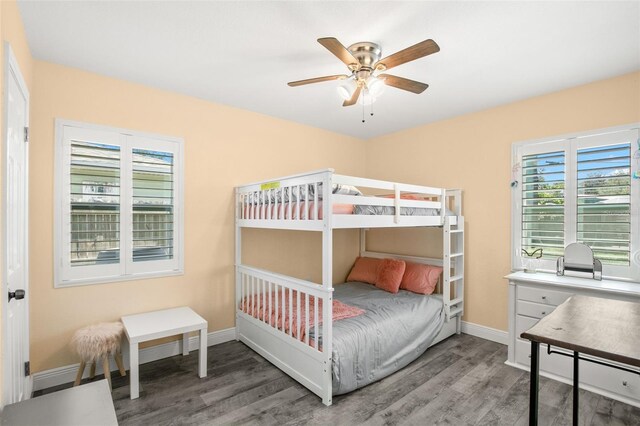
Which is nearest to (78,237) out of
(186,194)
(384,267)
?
(186,194)

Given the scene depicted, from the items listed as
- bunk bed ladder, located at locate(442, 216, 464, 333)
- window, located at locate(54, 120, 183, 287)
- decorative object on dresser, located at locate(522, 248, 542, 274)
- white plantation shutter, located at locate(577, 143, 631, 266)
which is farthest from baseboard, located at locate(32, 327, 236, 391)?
white plantation shutter, located at locate(577, 143, 631, 266)

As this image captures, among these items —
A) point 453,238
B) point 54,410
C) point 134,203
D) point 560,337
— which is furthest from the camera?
point 453,238

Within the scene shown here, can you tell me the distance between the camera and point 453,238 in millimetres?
3678

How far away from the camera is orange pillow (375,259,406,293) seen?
3623 millimetres

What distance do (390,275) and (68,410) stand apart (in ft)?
9.90

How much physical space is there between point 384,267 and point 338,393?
180 centimetres

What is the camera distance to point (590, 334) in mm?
1455

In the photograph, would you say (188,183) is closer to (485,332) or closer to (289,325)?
(289,325)

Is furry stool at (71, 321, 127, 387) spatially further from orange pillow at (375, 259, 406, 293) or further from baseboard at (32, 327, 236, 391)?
orange pillow at (375, 259, 406, 293)

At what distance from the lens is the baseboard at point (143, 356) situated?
2.45 m

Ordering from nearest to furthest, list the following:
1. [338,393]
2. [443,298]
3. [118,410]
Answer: [118,410]
[338,393]
[443,298]

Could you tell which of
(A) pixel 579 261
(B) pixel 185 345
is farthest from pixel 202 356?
(A) pixel 579 261

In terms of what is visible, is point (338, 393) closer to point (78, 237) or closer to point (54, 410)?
point (54, 410)

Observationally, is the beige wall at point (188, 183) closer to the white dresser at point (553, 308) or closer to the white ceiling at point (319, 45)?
the white ceiling at point (319, 45)
